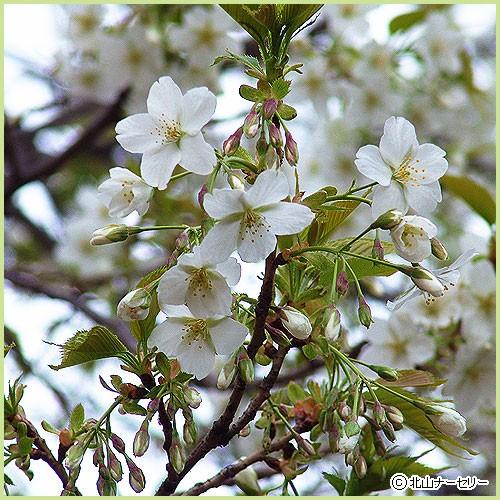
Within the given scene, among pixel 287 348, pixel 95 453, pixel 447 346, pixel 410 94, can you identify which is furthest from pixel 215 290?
pixel 410 94

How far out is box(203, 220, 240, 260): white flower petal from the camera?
0.87 meters

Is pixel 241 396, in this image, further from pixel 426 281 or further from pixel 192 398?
pixel 426 281

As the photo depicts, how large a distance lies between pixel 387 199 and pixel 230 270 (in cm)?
22

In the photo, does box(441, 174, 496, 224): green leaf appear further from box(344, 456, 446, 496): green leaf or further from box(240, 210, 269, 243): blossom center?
box(240, 210, 269, 243): blossom center

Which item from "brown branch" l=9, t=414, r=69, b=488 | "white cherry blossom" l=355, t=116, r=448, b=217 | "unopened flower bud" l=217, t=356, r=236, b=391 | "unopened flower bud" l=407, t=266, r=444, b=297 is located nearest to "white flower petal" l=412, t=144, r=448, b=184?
"white cherry blossom" l=355, t=116, r=448, b=217

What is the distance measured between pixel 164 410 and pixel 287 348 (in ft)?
0.55

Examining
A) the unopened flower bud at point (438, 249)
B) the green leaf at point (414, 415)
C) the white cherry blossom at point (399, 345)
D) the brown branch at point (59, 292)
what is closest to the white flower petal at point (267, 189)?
the unopened flower bud at point (438, 249)

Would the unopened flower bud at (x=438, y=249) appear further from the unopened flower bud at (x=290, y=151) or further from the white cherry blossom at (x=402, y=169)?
the unopened flower bud at (x=290, y=151)

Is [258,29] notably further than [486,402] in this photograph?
No

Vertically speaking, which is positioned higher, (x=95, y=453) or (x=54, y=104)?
(x=54, y=104)

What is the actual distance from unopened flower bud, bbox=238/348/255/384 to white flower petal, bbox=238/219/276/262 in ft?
0.39

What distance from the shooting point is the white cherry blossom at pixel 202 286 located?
0.89m

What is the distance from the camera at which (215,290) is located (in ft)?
2.95

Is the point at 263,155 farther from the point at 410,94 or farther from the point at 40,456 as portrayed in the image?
Answer: the point at 410,94
